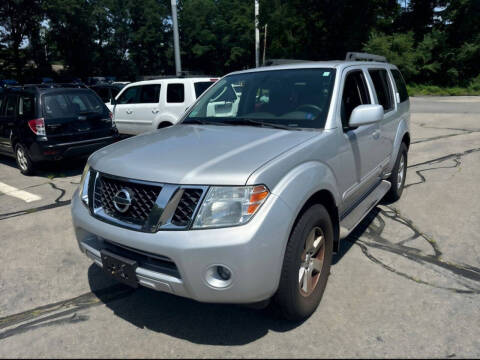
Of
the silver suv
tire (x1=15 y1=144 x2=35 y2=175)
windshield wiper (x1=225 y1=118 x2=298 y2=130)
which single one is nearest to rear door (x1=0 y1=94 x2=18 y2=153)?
tire (x1=15 y1=144 x2=35 y2=175)

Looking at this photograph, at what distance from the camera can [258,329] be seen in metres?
2.70

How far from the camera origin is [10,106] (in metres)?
7.75

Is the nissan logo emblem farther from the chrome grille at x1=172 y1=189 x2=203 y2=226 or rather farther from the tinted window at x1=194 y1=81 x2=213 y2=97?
the tinted window at x1=194 y1=81 x2=213 y2=97

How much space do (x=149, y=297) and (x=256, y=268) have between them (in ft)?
4.23

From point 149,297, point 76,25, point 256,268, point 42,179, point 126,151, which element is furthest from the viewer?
point 76,25

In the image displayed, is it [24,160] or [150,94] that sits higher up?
[150,94]

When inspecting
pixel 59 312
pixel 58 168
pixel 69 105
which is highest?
pixel 69 105

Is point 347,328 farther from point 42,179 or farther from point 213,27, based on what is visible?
point 213,27

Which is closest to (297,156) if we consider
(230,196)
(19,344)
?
(230,196)

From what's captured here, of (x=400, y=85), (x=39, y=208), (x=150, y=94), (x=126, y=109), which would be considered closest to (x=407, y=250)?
(x=400, y=85)

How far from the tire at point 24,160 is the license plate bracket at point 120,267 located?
5.58m

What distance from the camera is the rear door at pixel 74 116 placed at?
23.2ft

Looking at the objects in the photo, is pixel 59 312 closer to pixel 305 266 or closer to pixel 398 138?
pixel 305 266

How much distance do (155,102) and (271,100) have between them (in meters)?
6.42
